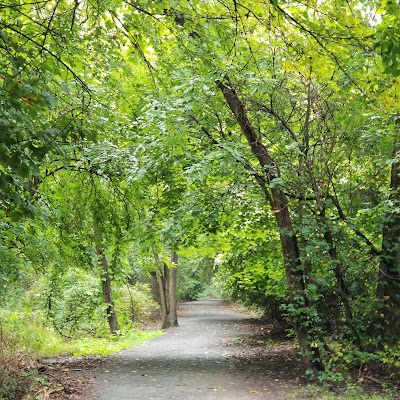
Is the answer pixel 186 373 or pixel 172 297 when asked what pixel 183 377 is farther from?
pixel 172 297

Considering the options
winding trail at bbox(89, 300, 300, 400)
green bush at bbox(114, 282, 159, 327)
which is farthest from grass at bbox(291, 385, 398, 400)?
green bush at bbox(114, 282, 159, 327)

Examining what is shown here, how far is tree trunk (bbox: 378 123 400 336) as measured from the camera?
8164 mm

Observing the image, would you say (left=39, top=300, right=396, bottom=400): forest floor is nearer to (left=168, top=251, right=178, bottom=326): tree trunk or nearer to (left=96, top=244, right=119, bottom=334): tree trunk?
(left=96, top=244, right=119, bottom=334): tree trunk

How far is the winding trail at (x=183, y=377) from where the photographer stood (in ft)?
24.7

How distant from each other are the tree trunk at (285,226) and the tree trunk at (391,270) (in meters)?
1.44

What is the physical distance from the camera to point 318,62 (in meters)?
4.64

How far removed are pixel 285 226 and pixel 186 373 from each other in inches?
148

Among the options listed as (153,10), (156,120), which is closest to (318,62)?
(153,10)

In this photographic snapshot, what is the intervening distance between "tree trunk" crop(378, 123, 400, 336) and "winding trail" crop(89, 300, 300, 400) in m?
2.18

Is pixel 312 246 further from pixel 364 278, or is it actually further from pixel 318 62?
pixel 318 62

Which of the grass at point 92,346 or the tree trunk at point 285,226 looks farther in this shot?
the grass at point 92,346

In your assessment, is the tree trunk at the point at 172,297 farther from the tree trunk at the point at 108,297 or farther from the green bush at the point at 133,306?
the tree trunk at the point at 108,297

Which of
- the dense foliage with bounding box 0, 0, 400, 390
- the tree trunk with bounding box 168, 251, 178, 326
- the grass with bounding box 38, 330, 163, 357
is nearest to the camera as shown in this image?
the dense foliage with bounding box 0, 0, 400, 390

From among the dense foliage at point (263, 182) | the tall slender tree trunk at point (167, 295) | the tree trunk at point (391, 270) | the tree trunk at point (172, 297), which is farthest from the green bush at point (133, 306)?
the tree trunk at point (391, 270)
